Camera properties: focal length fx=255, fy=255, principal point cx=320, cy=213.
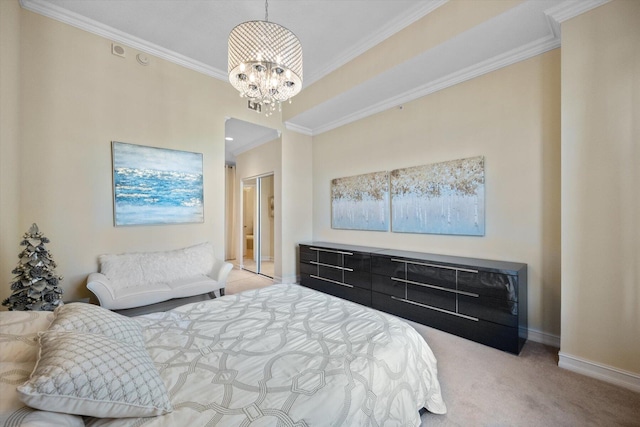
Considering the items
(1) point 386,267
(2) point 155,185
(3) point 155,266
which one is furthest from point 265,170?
(1) point 386,267

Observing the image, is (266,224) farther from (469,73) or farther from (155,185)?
(469,73)

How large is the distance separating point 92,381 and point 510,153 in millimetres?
3626

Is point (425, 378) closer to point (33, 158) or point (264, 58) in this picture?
point (264, 58)

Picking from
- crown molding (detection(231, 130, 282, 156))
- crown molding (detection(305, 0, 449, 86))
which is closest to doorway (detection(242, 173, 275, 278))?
crown molding (detection(231, 130, 282, 156))

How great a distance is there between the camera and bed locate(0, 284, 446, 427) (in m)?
0.87

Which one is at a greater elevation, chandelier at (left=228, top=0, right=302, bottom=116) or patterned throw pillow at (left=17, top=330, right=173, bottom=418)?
chandelier at (left=228, top=0, right=302, bottom=116)

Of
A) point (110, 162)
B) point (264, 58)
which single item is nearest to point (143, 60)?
point (110, 162)

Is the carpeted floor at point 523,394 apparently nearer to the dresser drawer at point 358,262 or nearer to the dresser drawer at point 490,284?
the dresser drawer at point 490,284

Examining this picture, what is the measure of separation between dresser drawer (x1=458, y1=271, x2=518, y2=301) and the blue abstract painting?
11.6 ft

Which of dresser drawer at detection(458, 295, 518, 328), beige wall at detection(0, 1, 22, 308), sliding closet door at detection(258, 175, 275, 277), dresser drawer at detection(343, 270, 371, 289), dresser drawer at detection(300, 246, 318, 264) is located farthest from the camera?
sliding closet door at detection(258, 175, 275, 277)

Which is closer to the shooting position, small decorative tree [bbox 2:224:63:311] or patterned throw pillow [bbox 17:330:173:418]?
patterned throw pillow [bbox 17:330:173:418]

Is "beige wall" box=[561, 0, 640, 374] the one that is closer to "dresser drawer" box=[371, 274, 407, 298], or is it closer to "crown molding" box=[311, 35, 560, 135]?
"crown molding" box=[311, 35, 560, 135]

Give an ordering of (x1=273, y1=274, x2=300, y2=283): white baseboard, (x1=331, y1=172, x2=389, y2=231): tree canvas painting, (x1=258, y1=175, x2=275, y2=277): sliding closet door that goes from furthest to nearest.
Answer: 1. (x1=258, y1=175, x2=275, y2=277): sliding closet door
2. (x1=273, y1=274, x2=300, y2=283): white baseboard
3. (x1=331, y1=172, x2=389, y2=231): tree canvas painting

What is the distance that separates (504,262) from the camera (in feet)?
8.93
